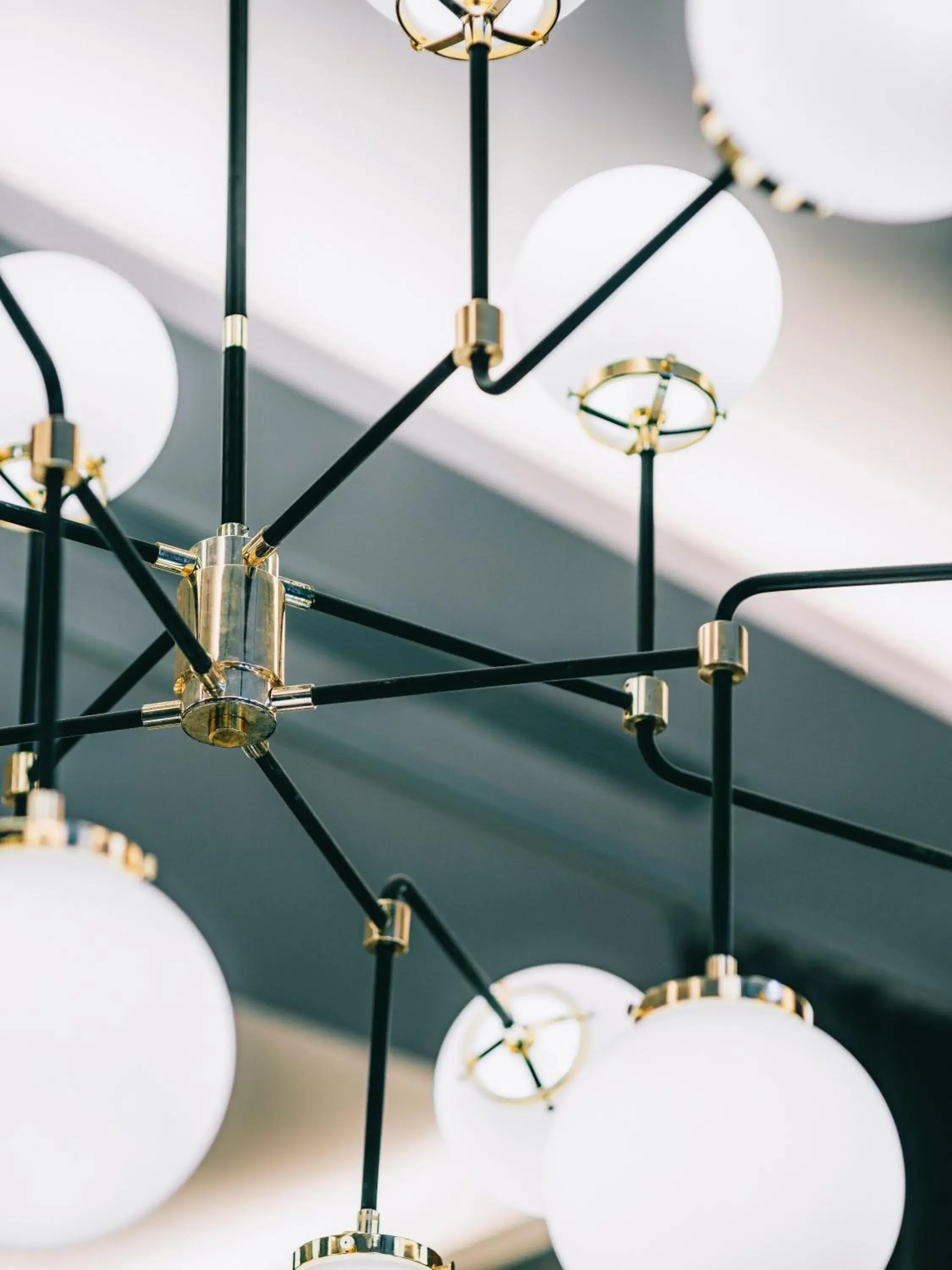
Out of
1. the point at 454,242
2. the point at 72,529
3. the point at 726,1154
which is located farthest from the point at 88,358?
the point at 454,242

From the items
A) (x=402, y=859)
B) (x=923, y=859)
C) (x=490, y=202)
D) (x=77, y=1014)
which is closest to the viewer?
(x=77, y=1014)

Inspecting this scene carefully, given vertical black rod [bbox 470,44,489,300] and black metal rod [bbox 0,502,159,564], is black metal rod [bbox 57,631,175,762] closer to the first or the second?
black metal rod [bbox 0,502,159,564]

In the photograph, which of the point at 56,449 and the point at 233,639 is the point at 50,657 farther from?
the point at 233,639

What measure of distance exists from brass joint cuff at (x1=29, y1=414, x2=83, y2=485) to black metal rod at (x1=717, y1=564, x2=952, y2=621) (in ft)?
1.08

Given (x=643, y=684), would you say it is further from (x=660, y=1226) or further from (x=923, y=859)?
(x=660, y=1226)

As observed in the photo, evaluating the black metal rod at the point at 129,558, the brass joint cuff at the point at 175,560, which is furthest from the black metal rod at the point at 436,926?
Answer: the black metal rod at the point at 129,558

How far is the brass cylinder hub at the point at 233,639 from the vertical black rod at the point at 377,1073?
0.23 meters

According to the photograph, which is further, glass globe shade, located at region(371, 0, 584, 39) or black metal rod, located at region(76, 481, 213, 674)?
→ glass globe shade, located at region(371, 0, 584, 39)

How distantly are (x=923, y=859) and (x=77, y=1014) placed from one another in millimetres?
Answer: 512

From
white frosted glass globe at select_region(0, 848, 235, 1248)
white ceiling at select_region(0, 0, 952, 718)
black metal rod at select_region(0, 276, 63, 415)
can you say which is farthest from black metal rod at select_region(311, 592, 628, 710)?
white ceiling at select_region(0, 0, 952, 718)

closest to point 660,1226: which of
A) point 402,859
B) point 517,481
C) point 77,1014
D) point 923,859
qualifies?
point 77,1014

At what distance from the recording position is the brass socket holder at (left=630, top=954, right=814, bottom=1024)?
2.43 feet

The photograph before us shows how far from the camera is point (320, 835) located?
3.31 ft

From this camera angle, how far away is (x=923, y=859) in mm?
974
